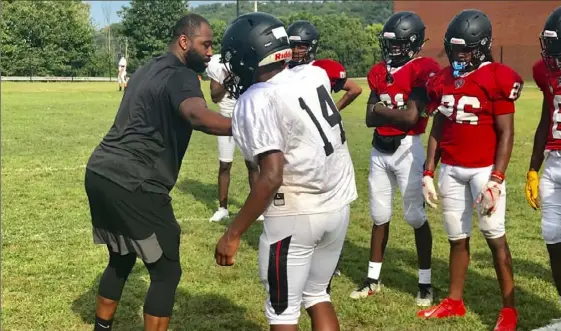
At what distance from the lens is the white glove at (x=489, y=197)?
14.0 feet

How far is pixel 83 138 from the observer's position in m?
14.8

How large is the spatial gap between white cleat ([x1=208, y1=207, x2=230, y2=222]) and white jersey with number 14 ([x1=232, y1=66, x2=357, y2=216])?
468 cm

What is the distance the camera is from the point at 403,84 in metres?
5.08

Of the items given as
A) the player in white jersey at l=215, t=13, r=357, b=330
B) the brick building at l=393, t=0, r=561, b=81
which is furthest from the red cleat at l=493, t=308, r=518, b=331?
the brick building at l=393, t=0, r=561, b=81

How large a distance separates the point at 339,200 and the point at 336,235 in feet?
0.64

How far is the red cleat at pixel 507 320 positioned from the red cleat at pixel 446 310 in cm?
37

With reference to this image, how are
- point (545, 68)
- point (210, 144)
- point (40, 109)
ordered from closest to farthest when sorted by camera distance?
point (545, 68) < point (210, 144) < point (40, 109)

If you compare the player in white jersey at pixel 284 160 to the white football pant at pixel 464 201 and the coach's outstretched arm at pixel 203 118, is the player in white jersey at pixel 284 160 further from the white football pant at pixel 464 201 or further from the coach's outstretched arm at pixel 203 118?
the white football pant at pixel 464 201

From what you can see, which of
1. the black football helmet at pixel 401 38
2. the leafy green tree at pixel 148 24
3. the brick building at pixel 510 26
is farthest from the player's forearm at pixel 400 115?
the leafy green tree at pixel 148 24

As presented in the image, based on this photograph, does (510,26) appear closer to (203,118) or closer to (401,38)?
(401,38)

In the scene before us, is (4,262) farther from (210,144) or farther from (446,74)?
(210,144)

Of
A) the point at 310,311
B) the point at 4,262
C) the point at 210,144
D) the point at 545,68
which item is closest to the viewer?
the point at 310,311

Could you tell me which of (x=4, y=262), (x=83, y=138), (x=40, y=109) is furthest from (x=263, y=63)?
(x=40, y=109)

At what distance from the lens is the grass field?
16.0 ft
